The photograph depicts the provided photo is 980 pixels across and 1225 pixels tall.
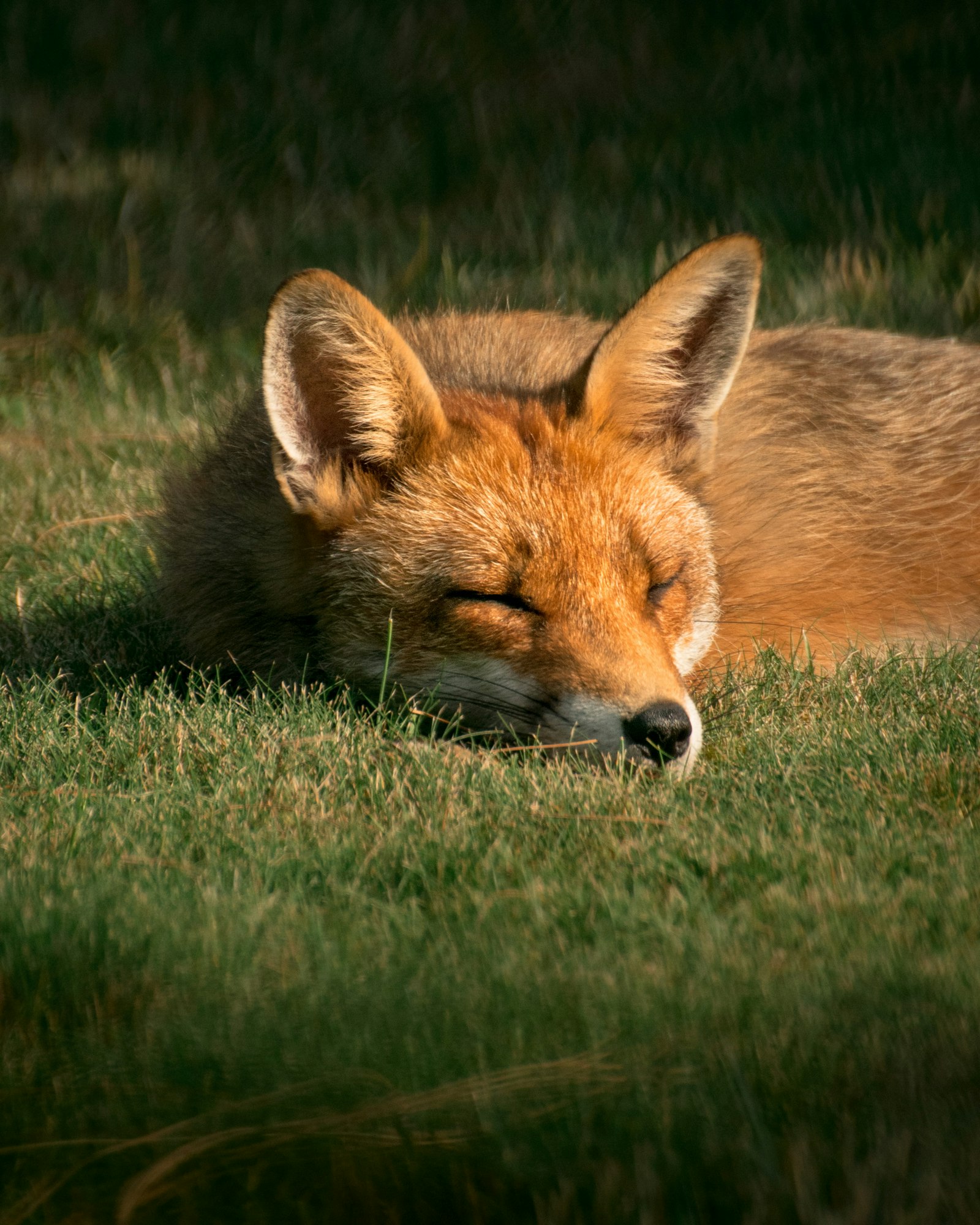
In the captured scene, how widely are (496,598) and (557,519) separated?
0.83 feet

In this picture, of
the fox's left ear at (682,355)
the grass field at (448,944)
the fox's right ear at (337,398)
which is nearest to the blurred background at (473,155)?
the grass field at (448,944)

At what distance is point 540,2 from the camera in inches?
428

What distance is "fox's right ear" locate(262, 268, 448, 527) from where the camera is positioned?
134 inches

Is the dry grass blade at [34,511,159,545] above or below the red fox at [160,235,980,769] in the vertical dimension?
below

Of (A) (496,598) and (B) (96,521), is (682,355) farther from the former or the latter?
(B) (96,521)

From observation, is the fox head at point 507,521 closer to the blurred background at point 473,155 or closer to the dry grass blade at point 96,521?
the dry grass blade at point 96,521

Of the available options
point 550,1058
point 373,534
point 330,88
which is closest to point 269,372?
point 373,534

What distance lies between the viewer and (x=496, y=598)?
337cm

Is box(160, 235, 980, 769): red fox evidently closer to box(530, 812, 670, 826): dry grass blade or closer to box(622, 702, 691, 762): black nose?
box(622, 702, 691, 762): black nose

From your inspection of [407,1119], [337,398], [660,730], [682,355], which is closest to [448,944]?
[407,1119]

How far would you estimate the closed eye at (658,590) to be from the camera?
3.56m

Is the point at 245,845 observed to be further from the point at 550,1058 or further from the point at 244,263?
the point at 244,263

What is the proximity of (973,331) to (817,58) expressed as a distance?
403 cm

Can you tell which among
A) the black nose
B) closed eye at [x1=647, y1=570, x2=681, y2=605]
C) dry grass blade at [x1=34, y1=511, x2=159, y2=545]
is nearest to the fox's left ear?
closed eye at [x1=647, y1=570, x2=681, y2=605]
